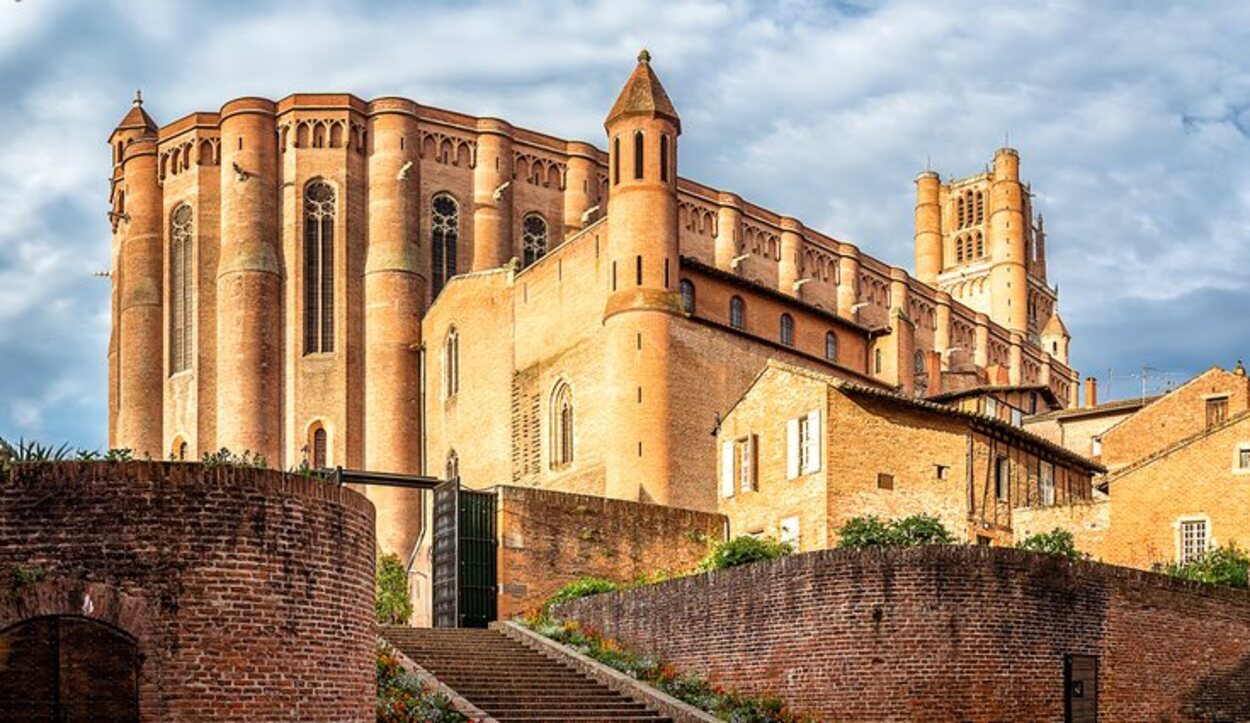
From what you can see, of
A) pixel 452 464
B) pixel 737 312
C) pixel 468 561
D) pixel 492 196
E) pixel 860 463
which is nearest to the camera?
pixel 468 561

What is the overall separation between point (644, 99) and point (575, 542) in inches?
731

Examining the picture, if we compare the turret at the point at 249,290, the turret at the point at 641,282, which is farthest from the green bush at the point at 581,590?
the turret at the point at 249,290

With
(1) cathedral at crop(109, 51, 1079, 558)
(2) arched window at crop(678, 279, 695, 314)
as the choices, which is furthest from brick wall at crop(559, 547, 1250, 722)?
(2) arched window at crop(678, 279, 695, 314)

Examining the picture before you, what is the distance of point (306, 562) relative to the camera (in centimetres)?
1631

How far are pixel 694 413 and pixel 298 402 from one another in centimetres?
2054

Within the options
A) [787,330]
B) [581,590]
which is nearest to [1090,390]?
[787,330]

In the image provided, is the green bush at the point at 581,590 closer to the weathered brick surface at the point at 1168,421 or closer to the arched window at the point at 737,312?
the weathered brick surface at the point at 1168,421

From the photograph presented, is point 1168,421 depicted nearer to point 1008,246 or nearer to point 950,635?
point 950,635

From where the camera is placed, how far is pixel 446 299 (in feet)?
209

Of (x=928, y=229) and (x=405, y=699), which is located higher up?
(x=928, y=229)

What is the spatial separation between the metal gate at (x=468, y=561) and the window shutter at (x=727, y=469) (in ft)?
23.3

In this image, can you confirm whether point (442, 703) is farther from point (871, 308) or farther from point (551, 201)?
point (871, 308)

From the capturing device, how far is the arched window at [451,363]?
206 feet

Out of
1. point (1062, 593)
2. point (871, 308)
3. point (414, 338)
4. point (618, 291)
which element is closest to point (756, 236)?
point (871, 308)
